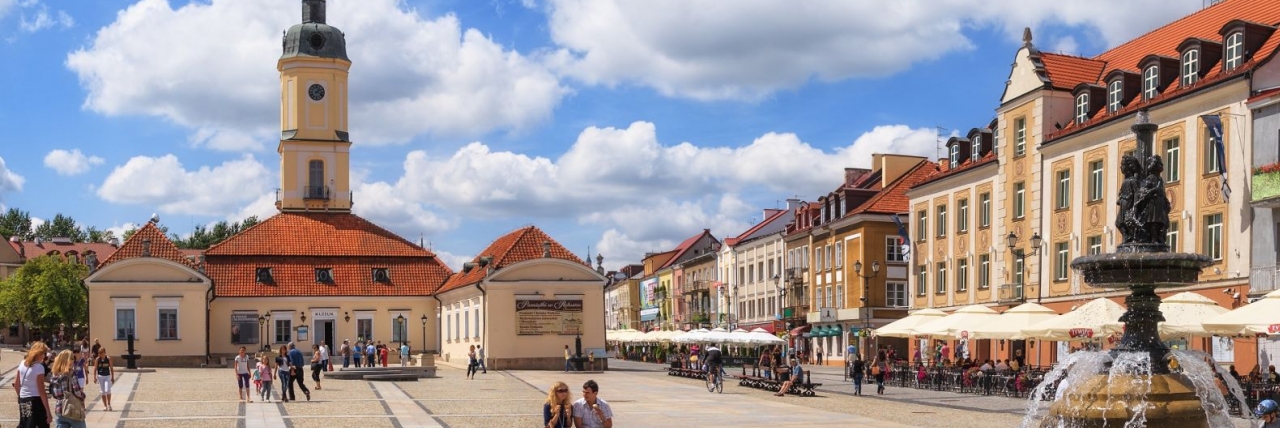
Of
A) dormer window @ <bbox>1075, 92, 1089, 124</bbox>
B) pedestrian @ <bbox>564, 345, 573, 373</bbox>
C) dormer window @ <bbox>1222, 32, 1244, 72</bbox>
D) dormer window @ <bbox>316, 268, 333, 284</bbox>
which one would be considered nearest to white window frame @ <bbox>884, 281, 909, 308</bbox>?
pedestrian @ <bbox>564, 345, 573, 373</bbox>

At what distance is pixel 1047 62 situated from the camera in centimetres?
4900

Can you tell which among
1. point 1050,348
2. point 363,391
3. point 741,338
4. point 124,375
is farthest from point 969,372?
point 124,375

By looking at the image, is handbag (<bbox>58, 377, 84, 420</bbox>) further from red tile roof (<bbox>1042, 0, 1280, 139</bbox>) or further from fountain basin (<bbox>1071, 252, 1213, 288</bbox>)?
red tile roof (<bbox>1042, 0, 1280, 139</bbox>)

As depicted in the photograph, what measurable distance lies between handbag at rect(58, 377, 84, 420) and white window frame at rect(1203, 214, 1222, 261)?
30.0 meters

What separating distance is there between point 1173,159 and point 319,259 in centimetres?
4271

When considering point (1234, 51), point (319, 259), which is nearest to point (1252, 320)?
point (1234, 51)

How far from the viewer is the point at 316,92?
7675cm

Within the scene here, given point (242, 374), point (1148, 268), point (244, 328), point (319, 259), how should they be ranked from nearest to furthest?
point (1148, 268) < point (242, 374) < point (244, 328) < point (319, 259)

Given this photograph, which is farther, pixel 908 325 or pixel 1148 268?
pixel 908 325

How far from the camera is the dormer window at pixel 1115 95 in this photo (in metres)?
43.7

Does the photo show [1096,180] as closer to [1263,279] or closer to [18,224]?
[1263,279]

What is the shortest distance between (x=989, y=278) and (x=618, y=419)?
27151 millimetres

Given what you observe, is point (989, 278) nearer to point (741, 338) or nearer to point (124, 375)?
point (741, 338)

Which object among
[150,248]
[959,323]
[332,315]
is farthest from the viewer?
[332,315]
